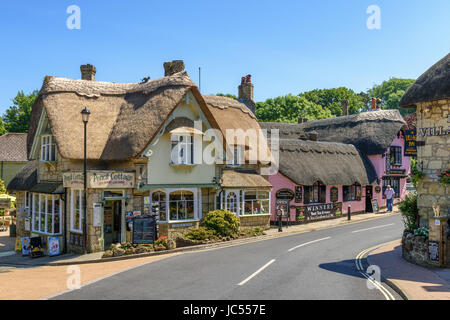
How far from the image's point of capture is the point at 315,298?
420 inches

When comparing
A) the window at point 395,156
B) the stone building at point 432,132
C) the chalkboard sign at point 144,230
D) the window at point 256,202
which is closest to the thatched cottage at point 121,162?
the chalkboard sign at point 144,230

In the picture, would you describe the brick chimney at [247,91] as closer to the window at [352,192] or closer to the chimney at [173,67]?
the chimney at [173,67]

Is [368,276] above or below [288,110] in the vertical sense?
below

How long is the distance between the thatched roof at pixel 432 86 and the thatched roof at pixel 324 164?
13.5 metres

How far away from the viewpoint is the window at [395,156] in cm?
3991

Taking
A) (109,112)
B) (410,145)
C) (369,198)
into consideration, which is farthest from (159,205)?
(369,198)

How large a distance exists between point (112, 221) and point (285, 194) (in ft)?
40.3

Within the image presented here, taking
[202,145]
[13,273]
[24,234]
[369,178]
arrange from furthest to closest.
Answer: [369,178]
[24,234]
[202,145]
[13,273]

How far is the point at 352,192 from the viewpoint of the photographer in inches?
1385

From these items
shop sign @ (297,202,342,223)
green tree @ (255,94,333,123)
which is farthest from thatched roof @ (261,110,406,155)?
green tree @ (255,94,333,123)

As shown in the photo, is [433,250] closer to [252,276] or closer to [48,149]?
[252,276]
